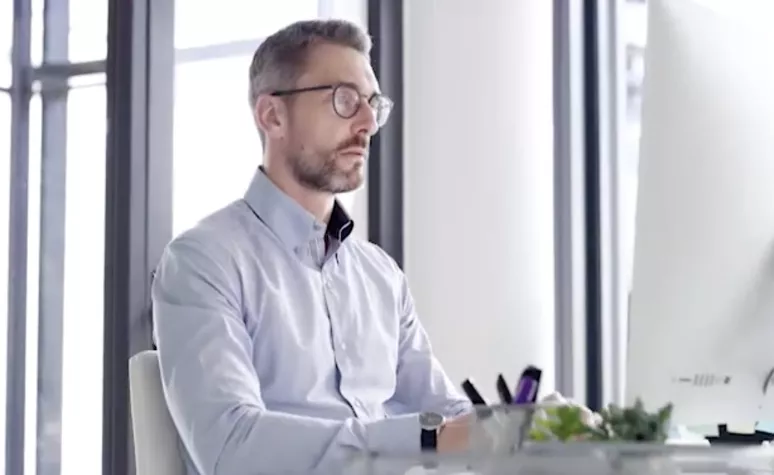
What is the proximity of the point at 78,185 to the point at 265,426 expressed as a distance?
50.1 inches

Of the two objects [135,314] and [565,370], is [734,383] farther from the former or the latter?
[565,370]

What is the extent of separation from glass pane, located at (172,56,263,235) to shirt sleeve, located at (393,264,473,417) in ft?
1.87

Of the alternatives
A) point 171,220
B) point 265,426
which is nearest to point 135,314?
point 171,220

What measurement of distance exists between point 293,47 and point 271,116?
13cm

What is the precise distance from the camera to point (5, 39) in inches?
103

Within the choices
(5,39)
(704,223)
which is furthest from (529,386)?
(5,39)

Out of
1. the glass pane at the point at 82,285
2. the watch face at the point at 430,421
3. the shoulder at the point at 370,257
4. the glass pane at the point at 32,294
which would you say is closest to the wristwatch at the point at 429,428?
the watch face at the point at 430,421

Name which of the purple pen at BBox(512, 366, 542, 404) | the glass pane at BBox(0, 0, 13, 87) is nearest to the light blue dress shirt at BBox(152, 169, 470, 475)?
the purple pen at BBox(512, 366, 542, 404)

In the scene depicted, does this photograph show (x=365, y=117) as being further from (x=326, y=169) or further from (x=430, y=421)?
(x=430, y=421)

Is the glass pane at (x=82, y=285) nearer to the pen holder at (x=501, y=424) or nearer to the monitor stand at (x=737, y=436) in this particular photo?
the monitor stand at (x=737, y=436)

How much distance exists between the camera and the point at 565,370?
281cm

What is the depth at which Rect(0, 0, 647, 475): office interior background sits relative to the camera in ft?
8.14

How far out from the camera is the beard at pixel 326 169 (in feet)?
6.18

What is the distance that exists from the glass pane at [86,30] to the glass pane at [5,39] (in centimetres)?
16
